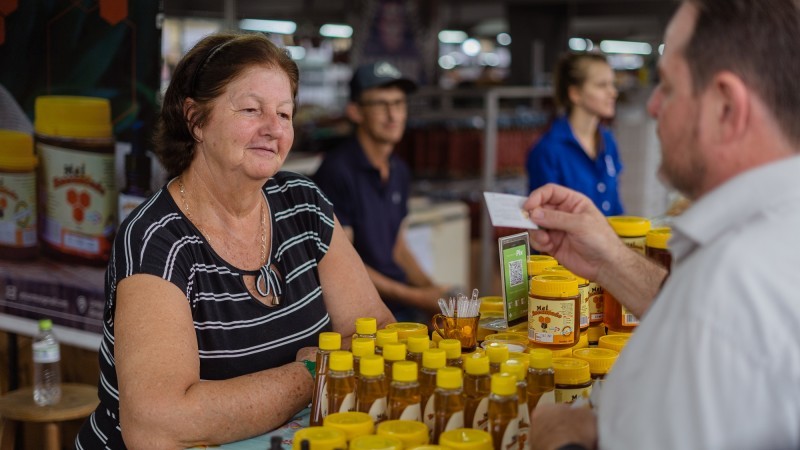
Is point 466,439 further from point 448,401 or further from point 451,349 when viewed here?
point 451,349

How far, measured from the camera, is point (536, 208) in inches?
81.7

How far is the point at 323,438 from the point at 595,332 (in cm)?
112

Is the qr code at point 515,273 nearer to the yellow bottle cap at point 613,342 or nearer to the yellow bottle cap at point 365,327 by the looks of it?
the yellow bottle cap at point 613,342

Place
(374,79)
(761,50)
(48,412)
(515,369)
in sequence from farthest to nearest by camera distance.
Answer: (374,79) < (48,412) < (515,369) < (761,50)

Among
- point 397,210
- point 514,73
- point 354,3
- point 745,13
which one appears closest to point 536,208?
point 745,13

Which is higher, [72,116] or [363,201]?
[72,116]

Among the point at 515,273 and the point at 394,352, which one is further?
the point at 515,273

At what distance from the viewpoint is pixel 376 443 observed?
1577mm

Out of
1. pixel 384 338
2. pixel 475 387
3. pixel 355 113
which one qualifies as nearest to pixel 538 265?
pixel 384 338

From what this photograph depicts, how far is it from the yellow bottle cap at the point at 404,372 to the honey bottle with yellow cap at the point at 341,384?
109 mm

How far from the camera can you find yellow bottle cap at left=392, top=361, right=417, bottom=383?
1736 millimetres

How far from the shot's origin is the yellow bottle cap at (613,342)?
2.22m

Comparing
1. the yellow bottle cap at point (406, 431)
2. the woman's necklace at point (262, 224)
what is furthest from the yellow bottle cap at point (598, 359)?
the woman's necklace at point (262, 224)

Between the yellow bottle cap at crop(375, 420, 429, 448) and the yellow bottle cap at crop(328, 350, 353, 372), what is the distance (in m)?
0.16
